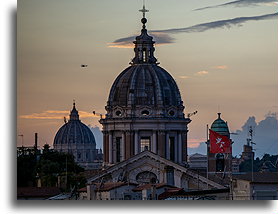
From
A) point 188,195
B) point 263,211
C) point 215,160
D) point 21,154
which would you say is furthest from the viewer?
point 215,160

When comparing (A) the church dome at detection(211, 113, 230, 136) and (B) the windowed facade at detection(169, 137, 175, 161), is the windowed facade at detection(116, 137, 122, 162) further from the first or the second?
(A) the church dome at detection(211, 113, 230, 136)

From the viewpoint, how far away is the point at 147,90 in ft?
383

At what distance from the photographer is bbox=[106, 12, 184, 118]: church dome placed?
4515 inches

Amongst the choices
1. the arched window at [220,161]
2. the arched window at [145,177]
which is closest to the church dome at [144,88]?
the arched window at [220,161]

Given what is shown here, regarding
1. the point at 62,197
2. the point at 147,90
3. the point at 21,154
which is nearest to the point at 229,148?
the point at 21,154

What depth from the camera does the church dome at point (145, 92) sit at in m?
115

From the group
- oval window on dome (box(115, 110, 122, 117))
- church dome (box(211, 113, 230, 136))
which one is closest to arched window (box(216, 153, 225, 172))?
oval window on dome (box(115, 110, 122, 117))

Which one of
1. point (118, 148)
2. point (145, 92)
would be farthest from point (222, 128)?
point (145, 92)

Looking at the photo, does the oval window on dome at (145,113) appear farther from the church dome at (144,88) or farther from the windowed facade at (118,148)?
the windowed facade at (118,148)

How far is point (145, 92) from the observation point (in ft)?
384

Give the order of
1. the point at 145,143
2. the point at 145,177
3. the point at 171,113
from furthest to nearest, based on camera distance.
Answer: the point at 171,113, the point at 145,143, the point at 145,177

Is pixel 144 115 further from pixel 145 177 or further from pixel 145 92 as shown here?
pixel 145 177
